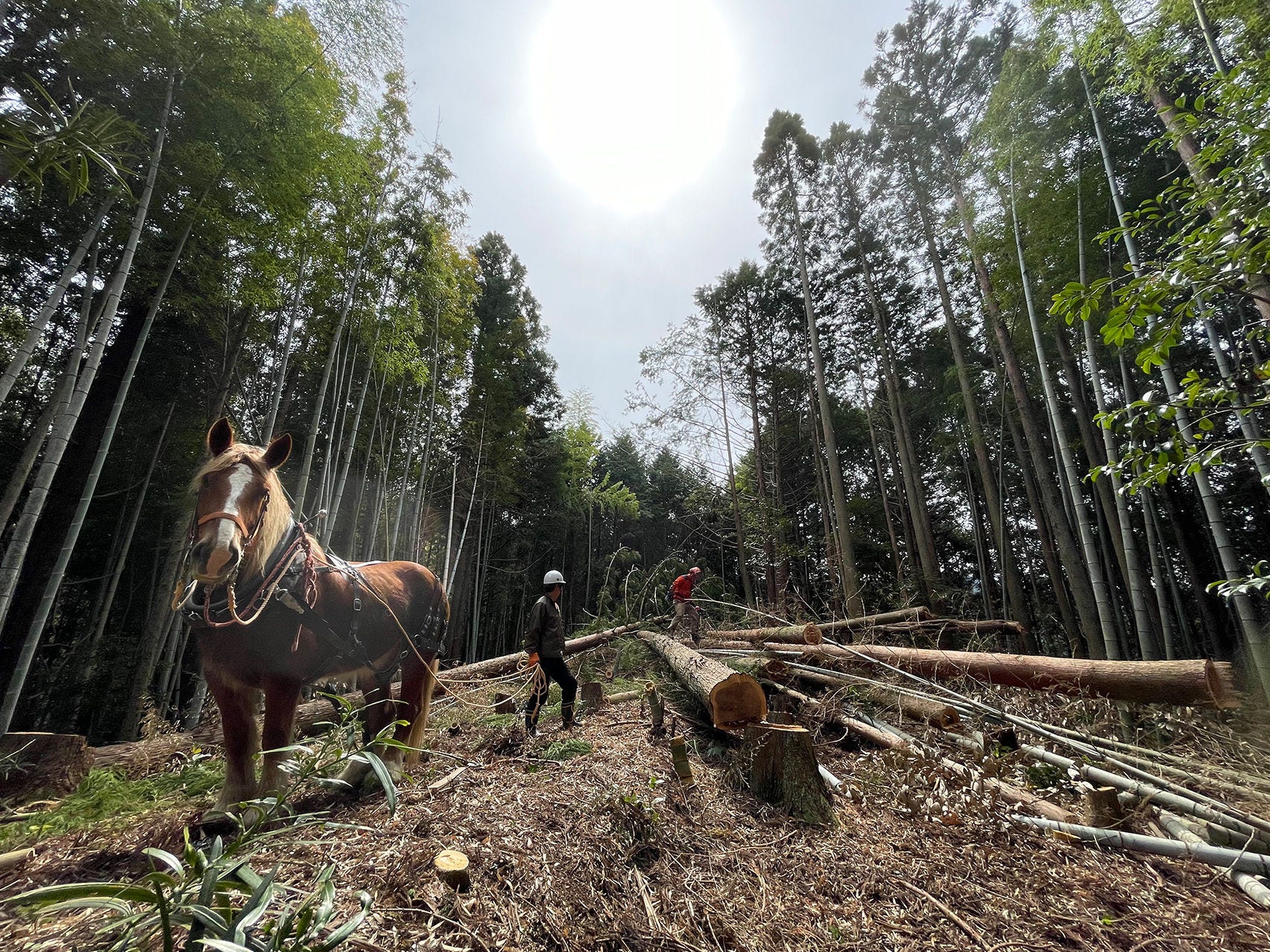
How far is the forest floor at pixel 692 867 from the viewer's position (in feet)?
4.69

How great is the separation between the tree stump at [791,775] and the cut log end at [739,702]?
16 centimetres

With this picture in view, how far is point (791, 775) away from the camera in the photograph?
2557 mm

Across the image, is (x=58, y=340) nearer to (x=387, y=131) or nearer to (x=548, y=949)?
(x=387, y=131)

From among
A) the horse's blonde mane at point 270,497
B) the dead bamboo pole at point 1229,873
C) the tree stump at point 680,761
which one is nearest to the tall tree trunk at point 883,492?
the dead bamboo pole at point 1229,873

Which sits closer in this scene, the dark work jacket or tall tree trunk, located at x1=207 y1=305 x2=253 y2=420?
the dark work jacket

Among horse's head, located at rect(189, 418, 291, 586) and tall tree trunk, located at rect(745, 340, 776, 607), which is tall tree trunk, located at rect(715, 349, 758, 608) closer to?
tall tree trunk, located at rect(745, 340, 776, 607)

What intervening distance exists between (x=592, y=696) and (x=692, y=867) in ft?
11.2

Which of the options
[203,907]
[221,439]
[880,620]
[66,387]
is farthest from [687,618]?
[66,387]

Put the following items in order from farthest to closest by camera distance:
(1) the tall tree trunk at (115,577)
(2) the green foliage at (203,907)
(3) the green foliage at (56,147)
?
(1) the tall tree trunk at (115,577) → (3) the green foliage at (56,147) → (2) the green foliage at (203,907)

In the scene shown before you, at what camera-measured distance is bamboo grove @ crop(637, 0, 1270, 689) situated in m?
2.21

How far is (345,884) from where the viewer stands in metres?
1.41

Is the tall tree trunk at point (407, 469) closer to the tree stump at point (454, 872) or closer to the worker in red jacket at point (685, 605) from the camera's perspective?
the worker in red jacket at point (685, 605)

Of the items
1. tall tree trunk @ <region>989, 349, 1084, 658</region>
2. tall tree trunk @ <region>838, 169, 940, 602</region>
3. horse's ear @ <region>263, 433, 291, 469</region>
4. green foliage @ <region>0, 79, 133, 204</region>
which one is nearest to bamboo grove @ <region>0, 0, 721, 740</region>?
green foliage @ <region>0, 79, 133, 204</region>

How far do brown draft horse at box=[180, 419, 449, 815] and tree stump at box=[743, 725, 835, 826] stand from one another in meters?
1.96
